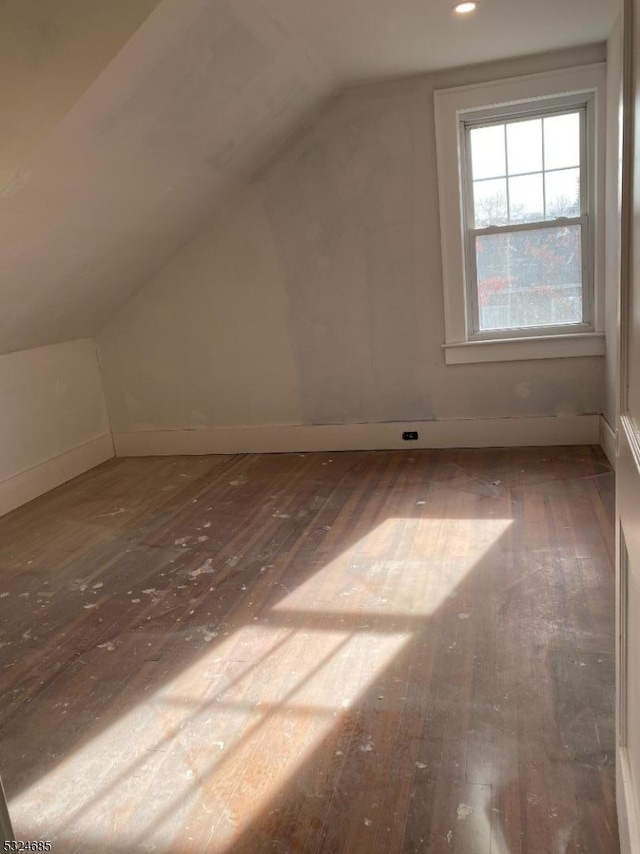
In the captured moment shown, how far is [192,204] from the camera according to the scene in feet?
13.8

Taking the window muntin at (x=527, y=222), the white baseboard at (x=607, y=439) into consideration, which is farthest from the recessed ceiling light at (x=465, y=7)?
the white baseboard at (x=607, y=439)

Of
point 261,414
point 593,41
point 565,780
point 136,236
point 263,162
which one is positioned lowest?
point 565,780

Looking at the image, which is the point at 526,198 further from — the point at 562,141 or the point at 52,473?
the point at 52,473

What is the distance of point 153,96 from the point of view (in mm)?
2887

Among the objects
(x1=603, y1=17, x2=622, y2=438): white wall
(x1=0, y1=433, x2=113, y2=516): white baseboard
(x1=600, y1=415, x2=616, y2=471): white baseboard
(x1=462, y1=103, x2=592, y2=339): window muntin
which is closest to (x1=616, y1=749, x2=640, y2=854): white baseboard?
(x1=603, y1=17, x2=622, y2=438): white wall

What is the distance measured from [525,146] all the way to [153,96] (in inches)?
92.7

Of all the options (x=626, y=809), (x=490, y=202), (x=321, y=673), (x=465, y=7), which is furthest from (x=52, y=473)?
(x=626, y=809)

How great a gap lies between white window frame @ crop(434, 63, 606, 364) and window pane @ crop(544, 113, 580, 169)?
0.21ft

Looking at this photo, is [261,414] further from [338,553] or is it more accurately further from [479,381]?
[338,553]

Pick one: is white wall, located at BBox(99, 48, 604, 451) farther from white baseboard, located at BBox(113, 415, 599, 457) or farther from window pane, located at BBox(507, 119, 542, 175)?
window pane, located at BBox(507, 119, 542, 175)

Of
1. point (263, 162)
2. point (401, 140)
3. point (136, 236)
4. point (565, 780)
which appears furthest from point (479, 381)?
point (565, 780)

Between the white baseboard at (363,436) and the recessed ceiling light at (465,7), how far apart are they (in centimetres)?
240

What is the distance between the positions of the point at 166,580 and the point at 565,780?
74.6 inches

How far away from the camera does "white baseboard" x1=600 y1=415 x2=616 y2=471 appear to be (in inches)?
150
